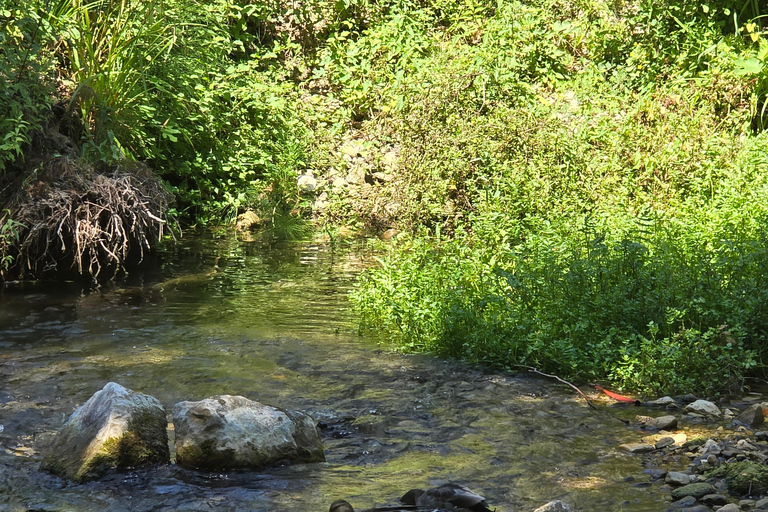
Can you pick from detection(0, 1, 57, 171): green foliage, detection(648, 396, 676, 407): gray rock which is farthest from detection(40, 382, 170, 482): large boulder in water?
detection(0, 1, 57, 171): green foliage

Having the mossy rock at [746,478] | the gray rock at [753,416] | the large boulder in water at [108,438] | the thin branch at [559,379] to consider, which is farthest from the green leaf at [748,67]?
the large boulder in water at [108,438]

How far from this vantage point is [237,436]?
4.29 meters

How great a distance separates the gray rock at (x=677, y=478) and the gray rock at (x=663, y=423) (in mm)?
694

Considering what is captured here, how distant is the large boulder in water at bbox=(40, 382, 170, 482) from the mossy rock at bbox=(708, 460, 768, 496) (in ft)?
9.10

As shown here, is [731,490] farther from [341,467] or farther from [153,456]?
[153,456]

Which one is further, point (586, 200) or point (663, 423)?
point (586, 200)

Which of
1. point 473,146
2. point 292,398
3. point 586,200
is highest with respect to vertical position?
point 473,146

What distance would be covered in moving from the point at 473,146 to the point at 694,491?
691 cm

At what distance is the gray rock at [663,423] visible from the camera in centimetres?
485

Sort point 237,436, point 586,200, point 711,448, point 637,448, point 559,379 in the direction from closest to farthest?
point 237,436
point 711,448
point 637,448
point 559,379
point 586,200

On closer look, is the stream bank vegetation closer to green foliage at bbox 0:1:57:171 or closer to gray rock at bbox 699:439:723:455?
green foliage at bbox 0:1:57:171

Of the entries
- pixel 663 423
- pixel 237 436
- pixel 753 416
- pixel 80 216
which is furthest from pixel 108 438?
pixel 80 216

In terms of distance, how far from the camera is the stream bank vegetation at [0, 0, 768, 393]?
6.02 meters

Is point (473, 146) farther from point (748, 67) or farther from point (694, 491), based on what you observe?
point (694, 491)
